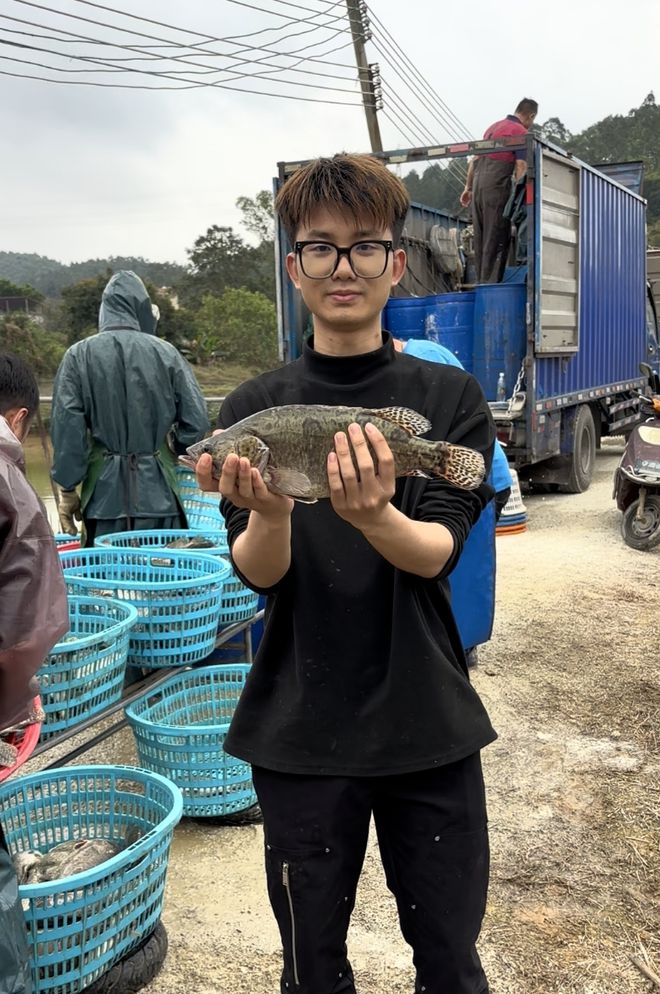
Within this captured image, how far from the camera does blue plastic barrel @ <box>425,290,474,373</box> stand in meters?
9.00

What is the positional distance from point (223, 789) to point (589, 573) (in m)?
4.51

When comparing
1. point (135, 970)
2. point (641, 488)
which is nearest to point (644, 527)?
point (641, 488)

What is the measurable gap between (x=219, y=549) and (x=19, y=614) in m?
2.45

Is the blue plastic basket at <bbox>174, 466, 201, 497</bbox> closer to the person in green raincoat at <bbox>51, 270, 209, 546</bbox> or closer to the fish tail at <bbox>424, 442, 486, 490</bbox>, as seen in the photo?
the person in green raincoat at <bbox>51, 270, 209, 546</bbox>

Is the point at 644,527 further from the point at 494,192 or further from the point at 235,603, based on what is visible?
the point at 235,603

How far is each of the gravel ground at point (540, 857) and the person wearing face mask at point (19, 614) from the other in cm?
89

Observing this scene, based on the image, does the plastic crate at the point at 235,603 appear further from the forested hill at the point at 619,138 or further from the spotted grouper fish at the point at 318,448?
the forested hill at the point at 619,138

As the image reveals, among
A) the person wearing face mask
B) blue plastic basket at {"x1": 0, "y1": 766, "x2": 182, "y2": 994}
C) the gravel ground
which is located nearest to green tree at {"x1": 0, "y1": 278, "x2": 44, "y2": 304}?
the gravel ground

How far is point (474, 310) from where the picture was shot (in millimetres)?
8953

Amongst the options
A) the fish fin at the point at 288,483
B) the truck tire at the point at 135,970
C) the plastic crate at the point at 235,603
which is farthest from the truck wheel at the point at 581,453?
the fish fin at the point at 288,483

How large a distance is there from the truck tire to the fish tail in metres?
1.88

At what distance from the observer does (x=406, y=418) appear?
1.61 m

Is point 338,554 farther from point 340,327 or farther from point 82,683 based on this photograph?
point 82,683

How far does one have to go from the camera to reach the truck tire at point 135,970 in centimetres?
250
